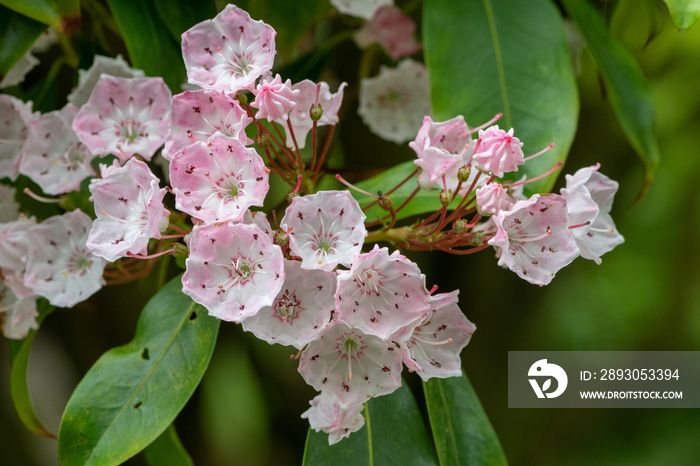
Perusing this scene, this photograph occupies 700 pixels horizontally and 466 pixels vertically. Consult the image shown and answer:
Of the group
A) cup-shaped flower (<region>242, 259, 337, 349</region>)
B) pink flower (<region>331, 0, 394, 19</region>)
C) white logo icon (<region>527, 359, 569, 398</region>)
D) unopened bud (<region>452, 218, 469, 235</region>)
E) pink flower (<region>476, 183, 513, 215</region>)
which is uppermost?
pink flower (<region>476, 183, 513, 215</region>)

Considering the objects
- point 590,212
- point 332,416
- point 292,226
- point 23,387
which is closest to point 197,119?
point 292,226

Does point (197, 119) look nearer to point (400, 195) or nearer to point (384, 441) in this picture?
point (400, 195)

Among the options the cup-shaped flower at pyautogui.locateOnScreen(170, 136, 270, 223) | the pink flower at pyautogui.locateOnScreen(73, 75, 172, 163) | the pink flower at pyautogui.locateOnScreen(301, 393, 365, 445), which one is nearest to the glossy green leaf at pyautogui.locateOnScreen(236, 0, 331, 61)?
the pink flower at pyautogui.locateOnScreen(73, 75, 172, 163)

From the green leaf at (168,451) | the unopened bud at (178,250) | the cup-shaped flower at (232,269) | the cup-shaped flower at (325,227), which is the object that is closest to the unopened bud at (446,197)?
the cup-shaped flower at (325,227)

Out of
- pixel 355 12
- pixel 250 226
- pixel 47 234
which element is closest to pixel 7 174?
pixel 47 234

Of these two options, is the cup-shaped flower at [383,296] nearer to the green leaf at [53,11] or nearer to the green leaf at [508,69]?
the green leaf at [508,69]

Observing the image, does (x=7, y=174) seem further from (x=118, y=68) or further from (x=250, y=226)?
(x=250, y=226)

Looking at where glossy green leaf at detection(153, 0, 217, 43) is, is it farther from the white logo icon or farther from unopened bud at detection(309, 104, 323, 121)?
the white logo icon
